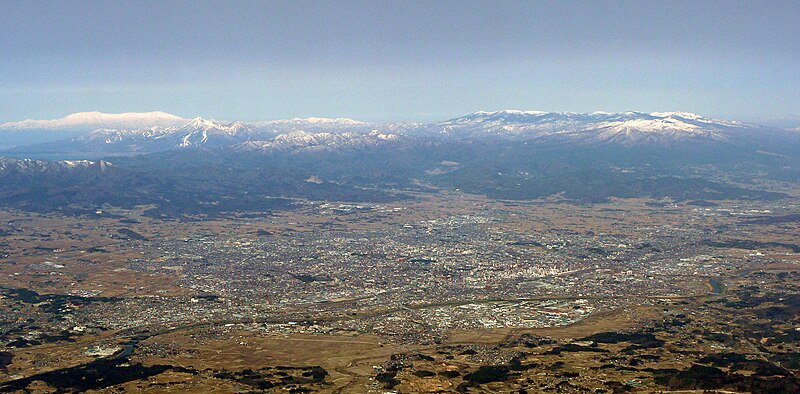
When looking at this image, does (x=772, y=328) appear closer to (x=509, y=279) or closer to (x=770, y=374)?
(x=770, y=374)

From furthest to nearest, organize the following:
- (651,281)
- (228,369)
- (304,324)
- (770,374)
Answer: (651,281) < (304,324) < (228,369) < (770,374)

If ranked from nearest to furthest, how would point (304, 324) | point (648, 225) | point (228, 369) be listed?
1. point (228, 369)
2. point (304, 324)
3. point (648, 225)

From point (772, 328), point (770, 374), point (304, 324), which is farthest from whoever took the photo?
point (304, 324)

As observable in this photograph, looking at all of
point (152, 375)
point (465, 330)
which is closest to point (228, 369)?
point (152, 375)

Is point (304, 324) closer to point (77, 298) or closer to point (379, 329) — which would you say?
point (379, 329)

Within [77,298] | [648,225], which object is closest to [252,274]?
[77,298]

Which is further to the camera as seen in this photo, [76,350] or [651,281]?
[651,281]
